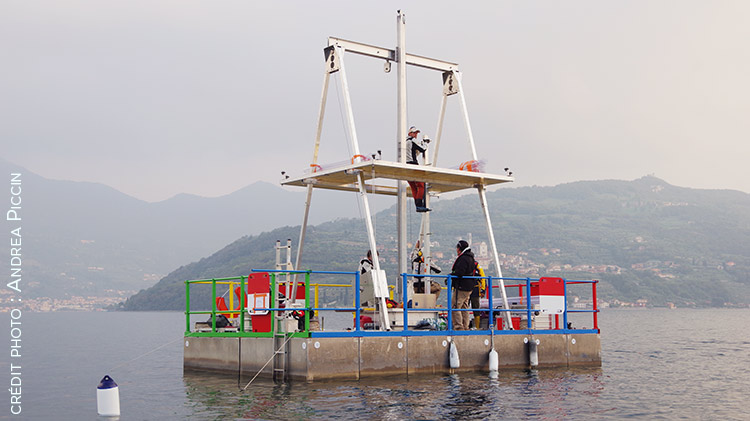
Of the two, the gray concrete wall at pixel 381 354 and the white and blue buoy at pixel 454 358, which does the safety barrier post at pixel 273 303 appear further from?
the white and blue buoy at pixel 454 358

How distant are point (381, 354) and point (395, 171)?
15.8ft

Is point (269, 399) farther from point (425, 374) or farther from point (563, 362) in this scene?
point (563, 362)

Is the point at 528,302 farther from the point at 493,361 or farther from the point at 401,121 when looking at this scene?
the point at 401,121

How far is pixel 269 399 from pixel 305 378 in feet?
3.92

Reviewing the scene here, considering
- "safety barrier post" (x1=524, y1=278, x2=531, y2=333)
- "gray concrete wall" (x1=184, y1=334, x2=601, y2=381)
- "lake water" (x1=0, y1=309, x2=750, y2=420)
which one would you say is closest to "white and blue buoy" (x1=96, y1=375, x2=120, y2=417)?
"lake water" (x1=0, y1=309, x2=750, y2=420)

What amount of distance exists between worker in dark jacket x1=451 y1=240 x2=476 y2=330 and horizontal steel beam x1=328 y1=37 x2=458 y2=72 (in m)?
5.70

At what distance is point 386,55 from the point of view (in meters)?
22.8

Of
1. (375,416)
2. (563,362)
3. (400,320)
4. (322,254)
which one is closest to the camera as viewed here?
(375,416)

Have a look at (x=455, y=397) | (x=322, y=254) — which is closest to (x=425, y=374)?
(x=455, y=397)

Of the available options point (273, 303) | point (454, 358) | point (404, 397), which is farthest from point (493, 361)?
point (273, 303)

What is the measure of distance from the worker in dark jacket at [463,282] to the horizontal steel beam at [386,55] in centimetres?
570

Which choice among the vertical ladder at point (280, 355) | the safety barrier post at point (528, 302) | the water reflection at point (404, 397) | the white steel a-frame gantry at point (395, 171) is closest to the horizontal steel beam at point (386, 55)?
the white steel a-frame gantry at point (395, 171)

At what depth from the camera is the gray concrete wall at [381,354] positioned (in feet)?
60.2

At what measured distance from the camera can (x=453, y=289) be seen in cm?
2178
